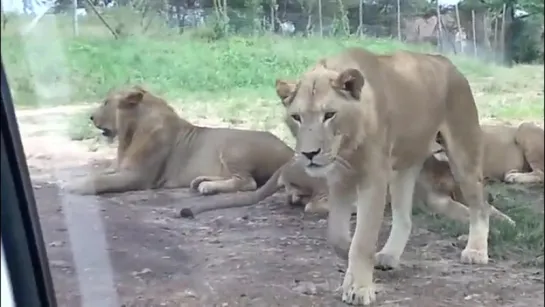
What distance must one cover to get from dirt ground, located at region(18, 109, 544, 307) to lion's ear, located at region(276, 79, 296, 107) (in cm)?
25

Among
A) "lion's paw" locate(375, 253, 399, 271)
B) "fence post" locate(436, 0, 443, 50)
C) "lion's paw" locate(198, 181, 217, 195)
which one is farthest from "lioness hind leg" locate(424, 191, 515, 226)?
"lion's paw" locate(198, 181, 217, 195)

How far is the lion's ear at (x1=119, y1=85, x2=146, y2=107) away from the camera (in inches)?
66.4

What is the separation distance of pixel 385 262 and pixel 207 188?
0.38 metres

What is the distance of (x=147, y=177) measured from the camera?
5.74ft

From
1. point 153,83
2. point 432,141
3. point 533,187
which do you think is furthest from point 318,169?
point 153,83

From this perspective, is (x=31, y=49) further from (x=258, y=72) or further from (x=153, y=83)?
(x=258, y=72)

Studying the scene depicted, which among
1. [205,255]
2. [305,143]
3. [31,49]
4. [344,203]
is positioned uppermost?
[31,49]

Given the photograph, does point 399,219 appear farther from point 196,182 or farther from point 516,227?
point 196,182

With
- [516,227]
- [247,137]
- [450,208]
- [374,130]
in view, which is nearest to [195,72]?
[247,137]

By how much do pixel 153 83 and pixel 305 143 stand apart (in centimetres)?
41

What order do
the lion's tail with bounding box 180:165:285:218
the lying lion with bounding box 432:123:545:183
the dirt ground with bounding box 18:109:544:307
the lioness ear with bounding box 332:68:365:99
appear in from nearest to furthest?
the lying lion with bounding box 432:123:545:183, the lioness ear with bounding box 332:68:365:99, the dirt ground with bounding box 18:109:544:307, the lion's tail with bounding box 180:165:285:218

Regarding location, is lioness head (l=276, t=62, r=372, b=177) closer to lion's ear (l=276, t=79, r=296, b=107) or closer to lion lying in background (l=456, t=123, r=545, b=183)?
lion's ear (l=276, t=79, r=296, b=107)

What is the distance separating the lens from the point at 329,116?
1.34 m

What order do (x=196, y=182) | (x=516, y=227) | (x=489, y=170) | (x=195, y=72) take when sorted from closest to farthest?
1. (x=516, y=227)
2. (x=489, y=170)
3. (x=195, y=72)
4. (x=196, y=182)
